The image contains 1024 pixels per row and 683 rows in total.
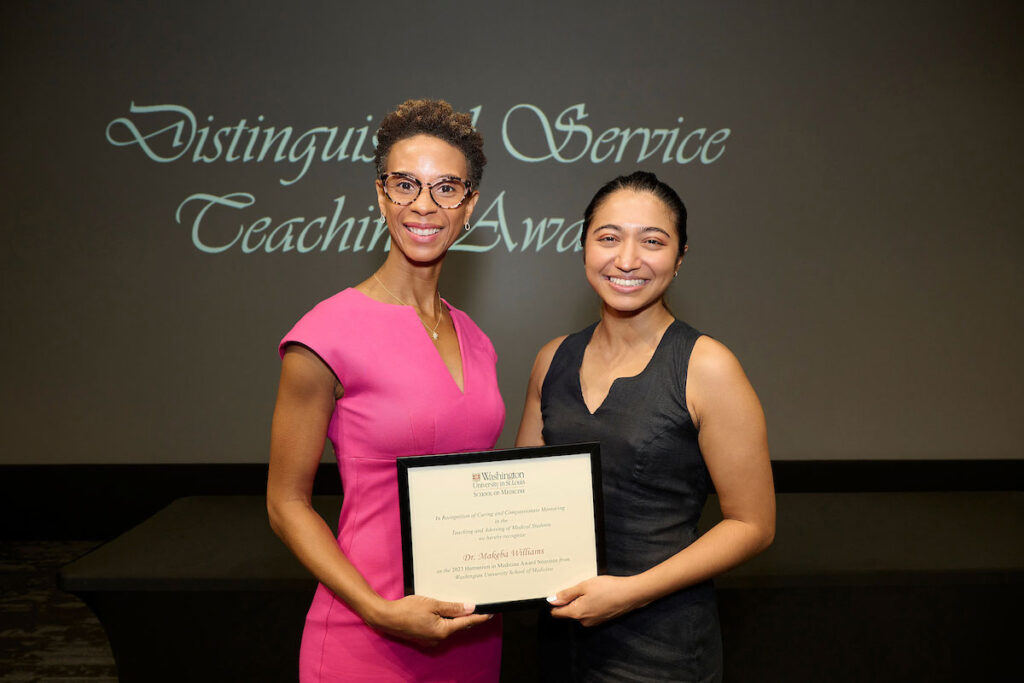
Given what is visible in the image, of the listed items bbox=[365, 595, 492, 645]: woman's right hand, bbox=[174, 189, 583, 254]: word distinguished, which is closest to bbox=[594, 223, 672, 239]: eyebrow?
bbox=[365, 595, 492, 645]: woman's right hand

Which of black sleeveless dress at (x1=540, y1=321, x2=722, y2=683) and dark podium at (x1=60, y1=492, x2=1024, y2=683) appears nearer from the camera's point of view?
black sleeveless dress at (x1=540, y1=321, x2=722, y2=683)

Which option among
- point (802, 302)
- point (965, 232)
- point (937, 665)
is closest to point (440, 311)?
point (937, 665)

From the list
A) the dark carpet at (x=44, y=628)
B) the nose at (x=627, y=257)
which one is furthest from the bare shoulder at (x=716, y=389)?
the dark carpet at (x=44, y=628)

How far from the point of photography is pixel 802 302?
3674mm

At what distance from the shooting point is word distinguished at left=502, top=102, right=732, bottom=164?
3.60 metres

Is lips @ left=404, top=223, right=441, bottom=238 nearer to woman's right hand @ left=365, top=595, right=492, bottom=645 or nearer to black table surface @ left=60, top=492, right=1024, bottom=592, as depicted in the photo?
woman's right hand @ left=365, top=595, right=492, bottom=645

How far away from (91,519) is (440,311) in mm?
3494

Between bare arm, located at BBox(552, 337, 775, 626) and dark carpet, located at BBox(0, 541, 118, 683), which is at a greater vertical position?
bare arm, located at BBox(552, 337, 775, 626)

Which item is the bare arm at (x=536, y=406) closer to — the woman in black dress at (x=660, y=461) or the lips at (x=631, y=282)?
the woman in black dress at (x=660, y=461)

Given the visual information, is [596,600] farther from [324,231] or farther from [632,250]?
[324,231]

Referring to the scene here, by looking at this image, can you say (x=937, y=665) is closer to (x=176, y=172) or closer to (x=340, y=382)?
(x=340, y=382)

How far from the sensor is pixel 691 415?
1.32m

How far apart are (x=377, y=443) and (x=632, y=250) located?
25.3 inches

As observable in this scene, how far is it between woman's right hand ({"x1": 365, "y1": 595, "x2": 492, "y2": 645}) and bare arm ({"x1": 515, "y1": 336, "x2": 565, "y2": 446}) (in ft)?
1.51
